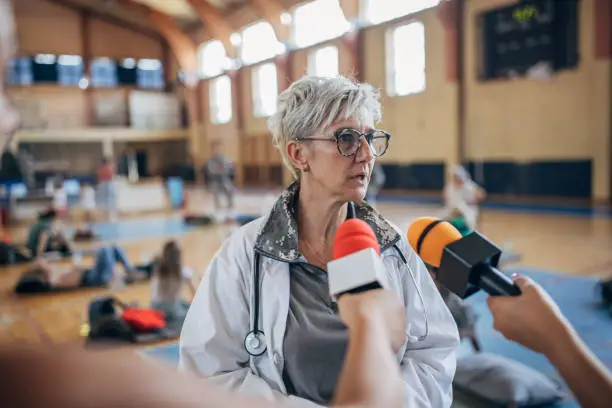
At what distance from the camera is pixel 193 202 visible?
1827 cm

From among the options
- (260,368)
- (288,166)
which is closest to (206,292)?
(260,368)

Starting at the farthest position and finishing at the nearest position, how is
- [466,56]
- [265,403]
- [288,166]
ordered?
[466,56], [288,166], [265,403]

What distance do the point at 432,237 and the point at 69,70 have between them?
29.8 meters

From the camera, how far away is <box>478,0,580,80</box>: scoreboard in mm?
12430

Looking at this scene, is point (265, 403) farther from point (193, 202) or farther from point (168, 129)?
point (168, 129)

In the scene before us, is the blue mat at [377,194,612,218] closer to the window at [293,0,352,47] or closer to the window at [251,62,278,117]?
the window at [293,0,352,47]

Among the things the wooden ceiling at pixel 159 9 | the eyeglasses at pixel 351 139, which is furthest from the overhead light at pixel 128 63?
the eyeglasses at pixel 351 139

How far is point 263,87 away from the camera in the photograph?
78.4ft

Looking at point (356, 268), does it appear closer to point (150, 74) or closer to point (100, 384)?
point (100, 384)

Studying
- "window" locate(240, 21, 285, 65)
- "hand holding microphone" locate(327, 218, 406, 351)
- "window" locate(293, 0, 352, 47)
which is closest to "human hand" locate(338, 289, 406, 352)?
"hand holding microphone" locate(327, 218, 406, 351)

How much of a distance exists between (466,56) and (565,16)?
10.5 feet

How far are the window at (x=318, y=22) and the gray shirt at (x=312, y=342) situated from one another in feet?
Result: 59.5

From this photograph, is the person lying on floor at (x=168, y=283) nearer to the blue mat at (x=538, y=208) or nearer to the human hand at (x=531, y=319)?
the human hand at (x=531, y=319)

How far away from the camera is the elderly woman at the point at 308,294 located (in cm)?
158
